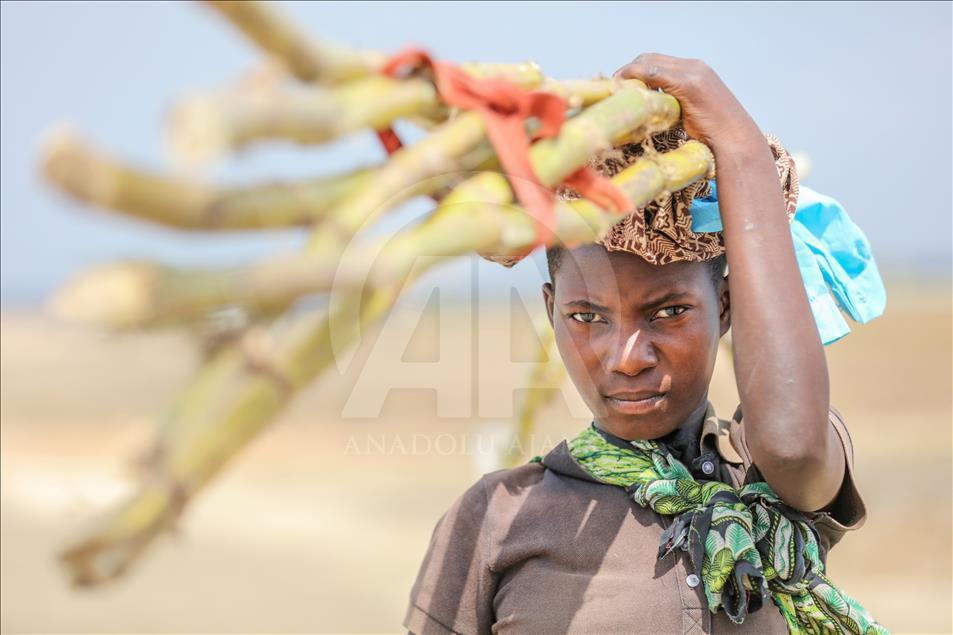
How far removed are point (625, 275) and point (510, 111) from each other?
66 centimetres

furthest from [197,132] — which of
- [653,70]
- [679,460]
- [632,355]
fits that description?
[679,460]

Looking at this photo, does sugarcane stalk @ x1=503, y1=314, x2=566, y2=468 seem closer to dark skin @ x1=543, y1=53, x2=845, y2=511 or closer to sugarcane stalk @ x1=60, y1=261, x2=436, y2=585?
dark skin @ x1=543, y1=53, x2=845, y2=511

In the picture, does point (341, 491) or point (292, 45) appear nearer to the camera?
point (292, 45)

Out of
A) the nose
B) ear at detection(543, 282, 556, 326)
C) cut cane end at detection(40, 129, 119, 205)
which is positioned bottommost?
the nose

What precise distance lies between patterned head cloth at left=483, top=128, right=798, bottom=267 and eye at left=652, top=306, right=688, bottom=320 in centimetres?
10

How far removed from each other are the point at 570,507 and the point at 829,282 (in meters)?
0.69

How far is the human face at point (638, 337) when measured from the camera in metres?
1.89

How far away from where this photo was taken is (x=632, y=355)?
187 centimetres

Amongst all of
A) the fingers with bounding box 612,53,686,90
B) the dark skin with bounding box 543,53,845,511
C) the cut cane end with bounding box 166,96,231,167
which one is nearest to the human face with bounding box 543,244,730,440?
the dark skin with bounding box 543,53,845,511

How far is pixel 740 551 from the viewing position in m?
1.77

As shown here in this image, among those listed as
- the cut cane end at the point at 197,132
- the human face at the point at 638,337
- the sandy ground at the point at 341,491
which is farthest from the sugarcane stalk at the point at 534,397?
the cut cane end at the point at 197,132

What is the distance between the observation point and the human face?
6.19ft

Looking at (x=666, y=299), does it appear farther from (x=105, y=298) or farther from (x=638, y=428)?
(x=105, y=298)

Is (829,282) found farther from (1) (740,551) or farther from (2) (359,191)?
(2) (359,191)
